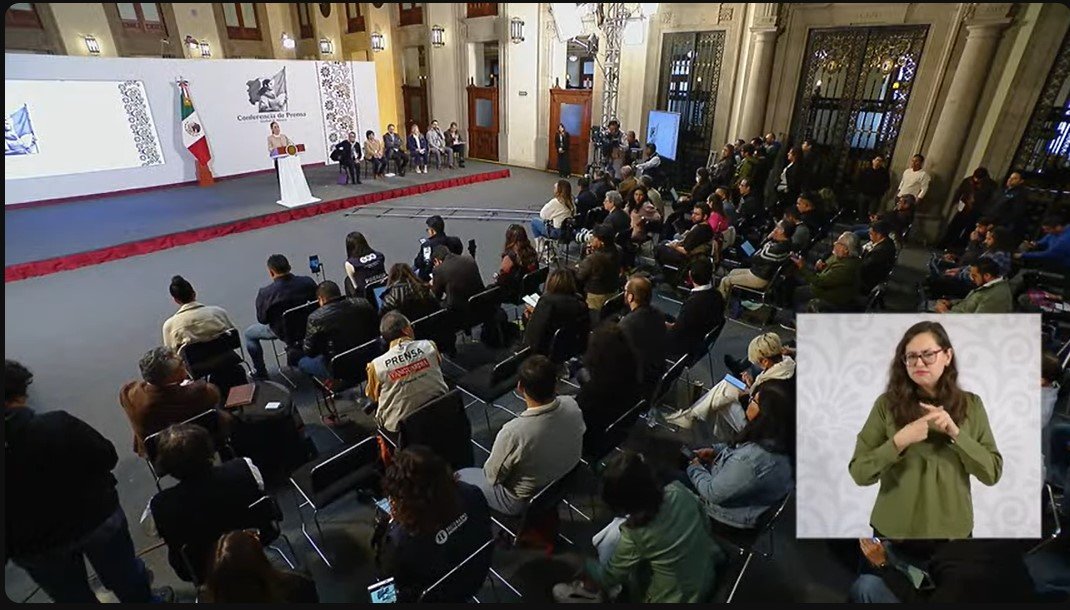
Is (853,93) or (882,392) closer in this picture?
(882,392)

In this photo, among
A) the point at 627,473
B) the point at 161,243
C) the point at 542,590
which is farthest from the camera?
the point at 161,243

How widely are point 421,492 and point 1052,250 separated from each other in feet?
20.0

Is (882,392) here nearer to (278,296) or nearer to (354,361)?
(354,361)

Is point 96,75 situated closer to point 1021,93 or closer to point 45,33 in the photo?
point 45,33

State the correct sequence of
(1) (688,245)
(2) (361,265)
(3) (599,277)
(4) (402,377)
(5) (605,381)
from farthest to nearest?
(1) (688,245) < (2) (361,265) < (3) (599,277) < (5) (605,381) < (4) (402,377)

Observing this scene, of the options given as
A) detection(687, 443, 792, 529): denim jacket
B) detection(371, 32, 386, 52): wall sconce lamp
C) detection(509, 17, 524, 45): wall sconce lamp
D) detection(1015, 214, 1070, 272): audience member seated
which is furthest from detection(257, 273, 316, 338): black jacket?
detection(371, 32, 386, 52): wall sconce lamp

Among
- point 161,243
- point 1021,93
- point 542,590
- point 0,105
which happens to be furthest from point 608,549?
point 1021,93

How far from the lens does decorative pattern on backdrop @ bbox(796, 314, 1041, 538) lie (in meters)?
1.59

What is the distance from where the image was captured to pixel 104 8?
523 inches

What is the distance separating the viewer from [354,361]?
3.18 m

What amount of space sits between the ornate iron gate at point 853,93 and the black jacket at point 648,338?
263 inches

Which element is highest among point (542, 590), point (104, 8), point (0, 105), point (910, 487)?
point (104, 8)

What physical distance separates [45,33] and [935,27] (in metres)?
18.8

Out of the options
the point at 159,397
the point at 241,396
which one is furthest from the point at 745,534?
the point at 159,397
